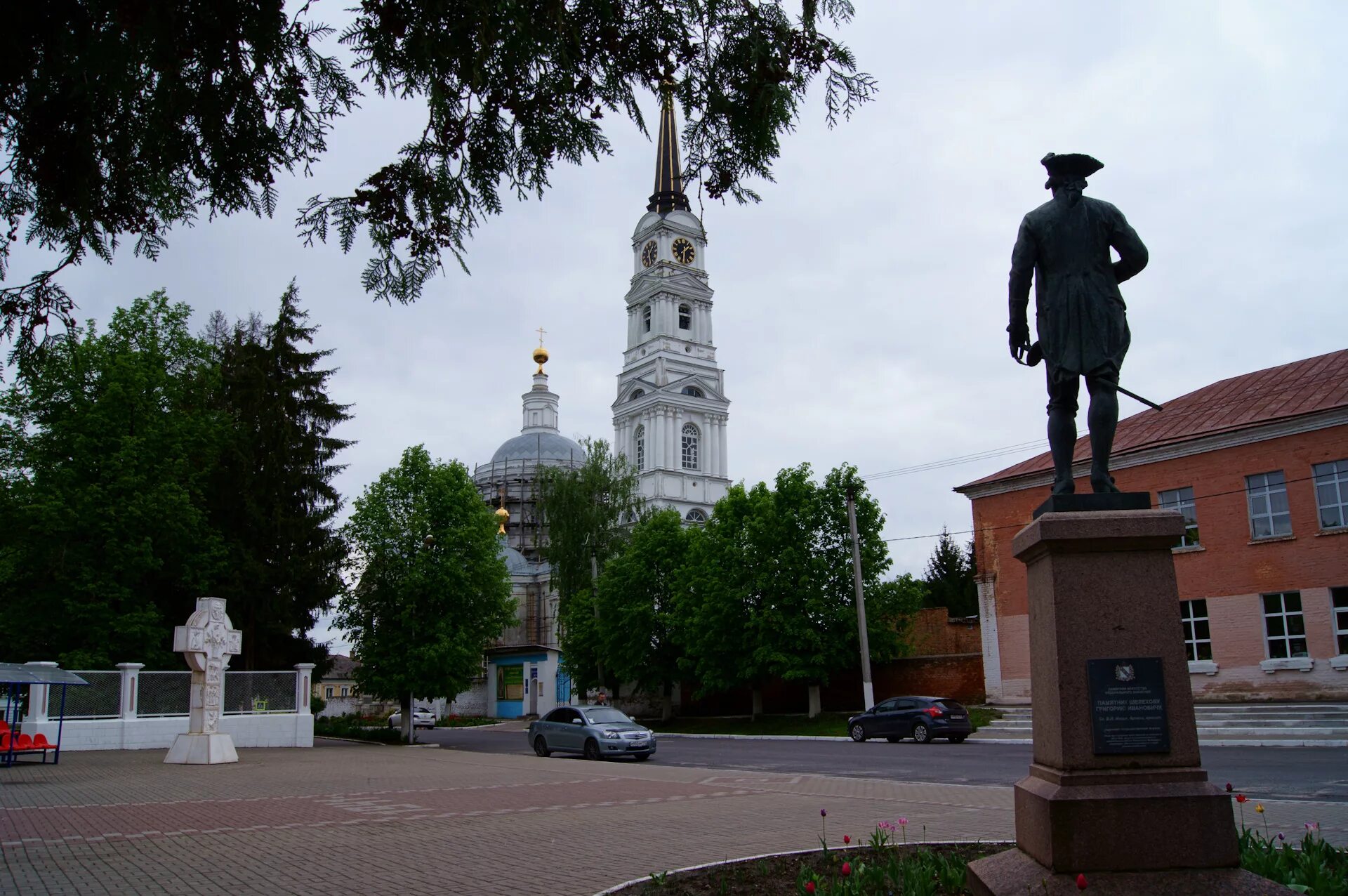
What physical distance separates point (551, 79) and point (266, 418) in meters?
34.9

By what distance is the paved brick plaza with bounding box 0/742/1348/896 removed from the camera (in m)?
7.79

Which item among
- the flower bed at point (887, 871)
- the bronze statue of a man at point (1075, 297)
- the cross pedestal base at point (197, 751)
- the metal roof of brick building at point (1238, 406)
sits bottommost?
the cross pedestal base at point (197, 751)

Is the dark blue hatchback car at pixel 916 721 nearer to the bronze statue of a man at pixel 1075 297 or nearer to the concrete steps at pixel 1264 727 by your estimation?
the concrete steps at pixel 1264 727

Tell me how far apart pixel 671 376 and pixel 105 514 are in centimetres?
4583

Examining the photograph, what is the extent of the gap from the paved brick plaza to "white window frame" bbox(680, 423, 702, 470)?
53087 mm

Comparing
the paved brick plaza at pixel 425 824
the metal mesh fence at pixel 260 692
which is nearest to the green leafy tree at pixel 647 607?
the metal mesh fence at pixel 260 692

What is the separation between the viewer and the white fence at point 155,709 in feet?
86.1

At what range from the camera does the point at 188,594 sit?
3400 centimetres

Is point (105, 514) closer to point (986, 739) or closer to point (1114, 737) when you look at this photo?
point (986, 739)

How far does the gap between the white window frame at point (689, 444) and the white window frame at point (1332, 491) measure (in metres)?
47.5

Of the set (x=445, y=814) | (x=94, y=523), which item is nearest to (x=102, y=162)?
(x=445, y=814)

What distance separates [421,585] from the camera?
34844mm

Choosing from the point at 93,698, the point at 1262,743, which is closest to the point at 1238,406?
the point at 1262,743

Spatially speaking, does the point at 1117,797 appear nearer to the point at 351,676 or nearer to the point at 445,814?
the point at 445,814
